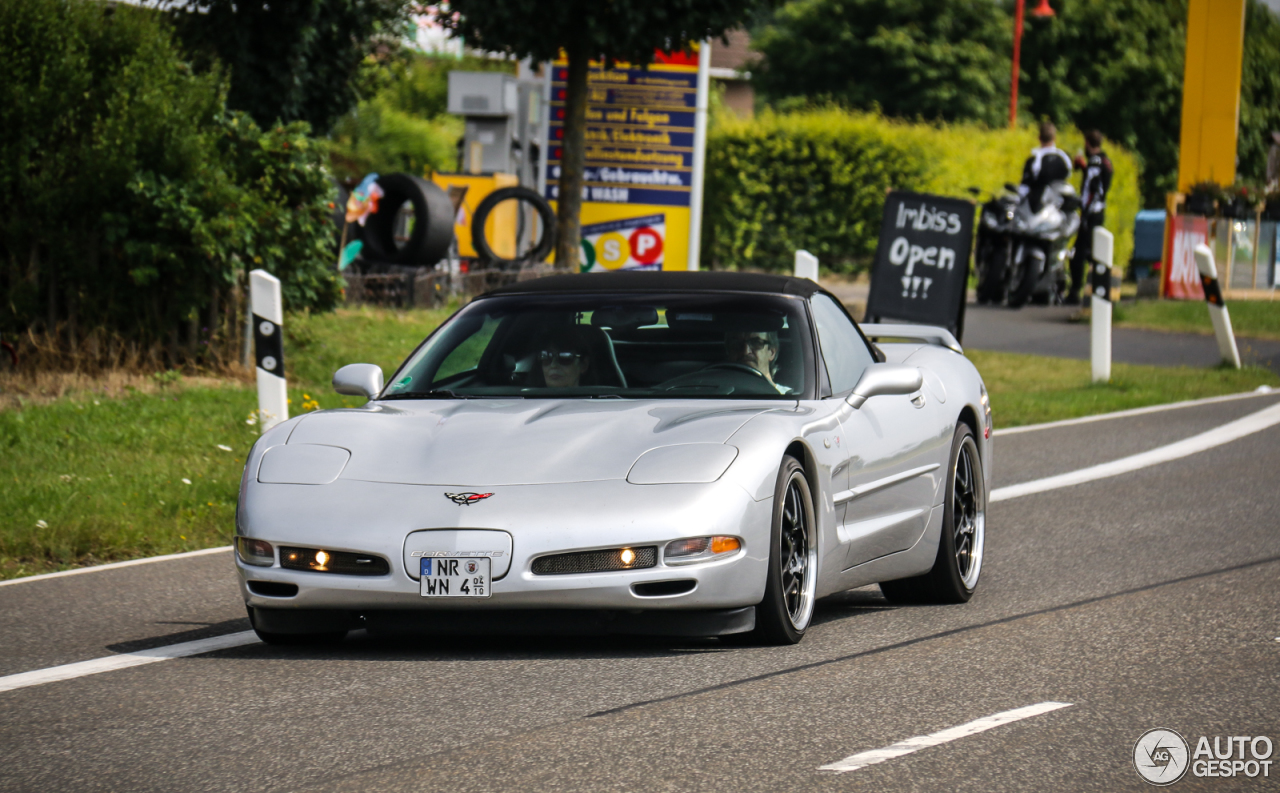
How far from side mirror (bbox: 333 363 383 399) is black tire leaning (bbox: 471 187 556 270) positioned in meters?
14.3

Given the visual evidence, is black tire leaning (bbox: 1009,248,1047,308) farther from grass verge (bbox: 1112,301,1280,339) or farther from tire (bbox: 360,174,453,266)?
tire (bbox: 360,174,453,266)

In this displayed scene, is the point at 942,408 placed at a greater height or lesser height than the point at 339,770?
greater

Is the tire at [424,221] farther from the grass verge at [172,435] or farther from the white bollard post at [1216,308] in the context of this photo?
the white bollard post at [1216,308]

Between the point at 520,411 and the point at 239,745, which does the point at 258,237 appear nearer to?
the point at 520,411

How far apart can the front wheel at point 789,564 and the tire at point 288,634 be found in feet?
4.56

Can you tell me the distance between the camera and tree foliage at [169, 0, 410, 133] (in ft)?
64.6

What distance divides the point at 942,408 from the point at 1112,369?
1074 cm

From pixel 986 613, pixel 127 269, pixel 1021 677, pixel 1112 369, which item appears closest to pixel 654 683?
pixel 1021 677

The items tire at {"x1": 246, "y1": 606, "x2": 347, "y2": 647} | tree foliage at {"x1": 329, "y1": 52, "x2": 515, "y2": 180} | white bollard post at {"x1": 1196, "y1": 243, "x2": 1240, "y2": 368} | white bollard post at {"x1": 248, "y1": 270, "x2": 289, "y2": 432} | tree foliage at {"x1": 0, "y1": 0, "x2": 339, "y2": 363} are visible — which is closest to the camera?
tire at {"x1": 246, "y1": 606, "x2": 347, "y2": 647}

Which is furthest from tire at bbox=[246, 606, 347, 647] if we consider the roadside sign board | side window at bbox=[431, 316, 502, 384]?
the roadside sign board

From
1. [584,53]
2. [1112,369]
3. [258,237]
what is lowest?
[1112,369]

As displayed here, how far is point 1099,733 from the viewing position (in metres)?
4.76

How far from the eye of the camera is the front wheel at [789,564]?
5.75 meters

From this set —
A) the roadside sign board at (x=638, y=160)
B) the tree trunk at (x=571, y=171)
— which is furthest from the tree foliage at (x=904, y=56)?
the tree trunk at (x=571, y=171)
